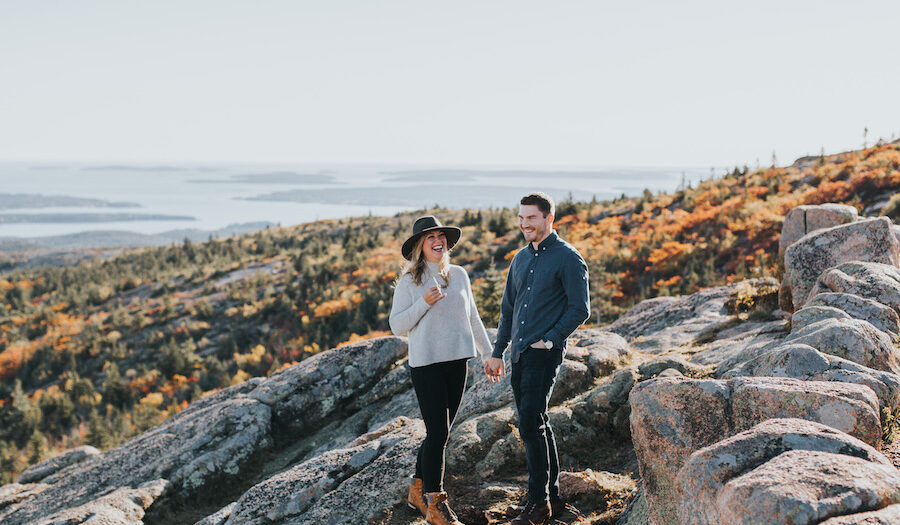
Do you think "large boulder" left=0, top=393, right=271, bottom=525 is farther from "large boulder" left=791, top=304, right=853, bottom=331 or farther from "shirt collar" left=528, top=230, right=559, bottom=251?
"large boulder" left=791, top=304, right=853, bottom=331

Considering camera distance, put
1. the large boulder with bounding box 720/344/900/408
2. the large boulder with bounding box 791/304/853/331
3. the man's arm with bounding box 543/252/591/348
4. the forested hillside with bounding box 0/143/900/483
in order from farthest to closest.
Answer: the forested hillside with bounding box 0/143/900/483
the large boulder with bounding box 791/304/853/331
the large boulder with bounding box 720/344/900/408
the man's arm with bounding box 543/252/591/348

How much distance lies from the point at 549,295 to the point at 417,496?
197 cm

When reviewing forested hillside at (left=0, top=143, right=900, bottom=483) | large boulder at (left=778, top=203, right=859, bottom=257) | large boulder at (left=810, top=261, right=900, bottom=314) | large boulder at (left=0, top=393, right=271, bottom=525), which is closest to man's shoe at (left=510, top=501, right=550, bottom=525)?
large boulder at (left=810, top=261, right=900, bottom=314)

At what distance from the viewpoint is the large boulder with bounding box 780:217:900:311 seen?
7492 millimetres

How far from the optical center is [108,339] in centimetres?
3250

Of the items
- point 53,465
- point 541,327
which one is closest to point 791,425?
point 541,327

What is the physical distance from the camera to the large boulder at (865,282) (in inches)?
240

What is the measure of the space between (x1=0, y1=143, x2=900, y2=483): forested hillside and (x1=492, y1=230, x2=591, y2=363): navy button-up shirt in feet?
28.3

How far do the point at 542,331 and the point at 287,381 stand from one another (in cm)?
593

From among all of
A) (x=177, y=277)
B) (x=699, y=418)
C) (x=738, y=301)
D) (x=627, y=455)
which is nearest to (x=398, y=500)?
(x=627, y=455)

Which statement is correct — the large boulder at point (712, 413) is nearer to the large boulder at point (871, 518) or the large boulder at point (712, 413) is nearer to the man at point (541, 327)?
the man at point (541, 327)

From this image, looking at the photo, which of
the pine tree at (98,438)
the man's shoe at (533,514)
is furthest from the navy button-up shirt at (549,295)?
the pine tree at (98,438)

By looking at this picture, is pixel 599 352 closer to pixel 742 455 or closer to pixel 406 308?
pixel 406 308

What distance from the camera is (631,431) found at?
399cm
